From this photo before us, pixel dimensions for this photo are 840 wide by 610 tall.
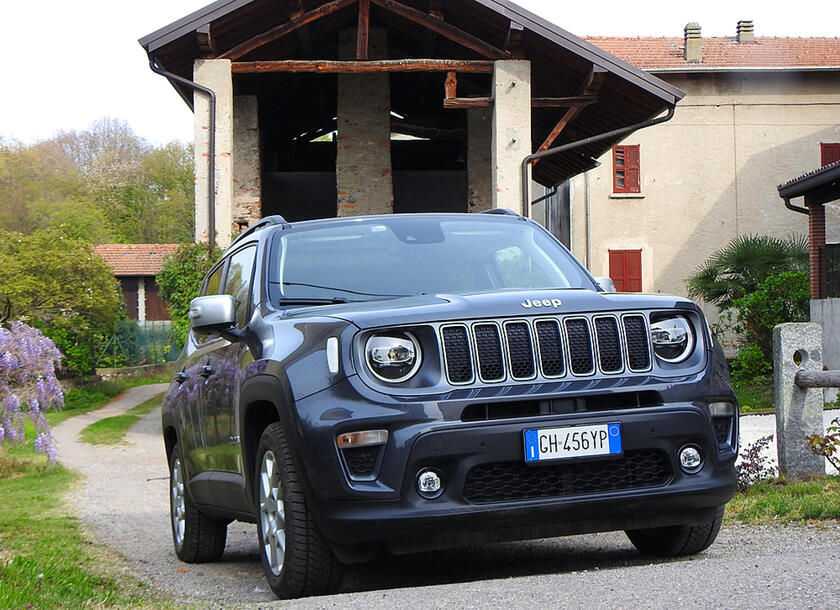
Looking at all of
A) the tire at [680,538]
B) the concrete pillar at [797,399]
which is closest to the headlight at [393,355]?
the tire at [680,538]

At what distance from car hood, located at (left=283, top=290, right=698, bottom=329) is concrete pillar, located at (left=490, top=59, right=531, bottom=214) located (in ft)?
46.0

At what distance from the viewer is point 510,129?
19.7 meters

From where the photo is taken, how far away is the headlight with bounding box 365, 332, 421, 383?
4.92 m

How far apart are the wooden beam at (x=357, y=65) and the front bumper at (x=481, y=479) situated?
1515cm

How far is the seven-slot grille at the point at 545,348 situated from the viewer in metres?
4.95

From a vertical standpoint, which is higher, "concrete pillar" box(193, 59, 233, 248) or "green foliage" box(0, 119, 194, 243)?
"green foliage" box(0, 119, 194, 243)

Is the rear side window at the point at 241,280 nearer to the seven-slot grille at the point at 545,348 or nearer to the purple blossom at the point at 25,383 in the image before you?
the seven-slot grille at the point at 545,348

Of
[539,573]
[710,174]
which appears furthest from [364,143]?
[539,573]

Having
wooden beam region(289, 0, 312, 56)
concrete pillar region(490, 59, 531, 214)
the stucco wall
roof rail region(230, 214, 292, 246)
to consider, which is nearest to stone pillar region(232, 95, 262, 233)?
wooden beam region(289, 0, 312, 56)

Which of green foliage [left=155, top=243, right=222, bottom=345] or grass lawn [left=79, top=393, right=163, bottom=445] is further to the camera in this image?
grass lawn [left=79, top=393, right=163, bottom=445]

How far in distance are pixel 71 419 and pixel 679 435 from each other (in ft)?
73.2

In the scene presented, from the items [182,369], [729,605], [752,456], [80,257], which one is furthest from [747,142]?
[729,605]

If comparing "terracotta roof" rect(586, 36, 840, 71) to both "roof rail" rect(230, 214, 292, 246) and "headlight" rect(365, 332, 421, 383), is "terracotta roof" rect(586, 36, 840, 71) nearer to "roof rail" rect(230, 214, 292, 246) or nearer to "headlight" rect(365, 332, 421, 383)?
"roof rail" rect(230, 214, 292, 246)

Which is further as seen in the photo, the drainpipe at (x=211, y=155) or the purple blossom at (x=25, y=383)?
the drainpipe at (x=211, y=155)
